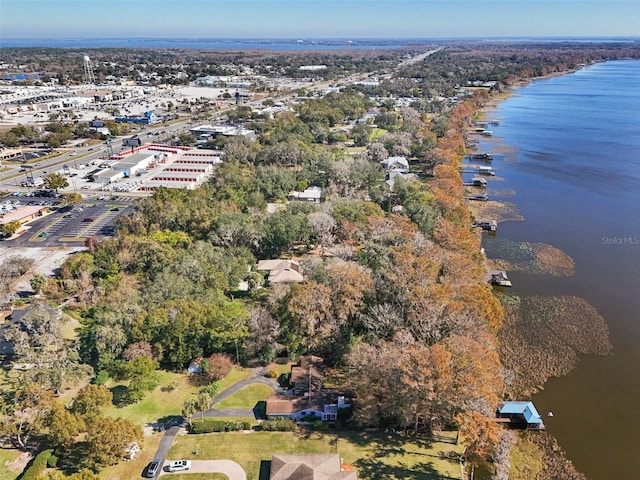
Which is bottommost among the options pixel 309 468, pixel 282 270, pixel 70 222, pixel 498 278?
pixel 309 468

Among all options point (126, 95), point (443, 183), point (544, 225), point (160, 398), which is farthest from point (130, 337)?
point (126, 95)

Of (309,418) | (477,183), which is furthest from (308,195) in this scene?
(309,418)

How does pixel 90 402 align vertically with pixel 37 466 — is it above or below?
above

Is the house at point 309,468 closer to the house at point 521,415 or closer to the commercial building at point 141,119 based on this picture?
the house at point 521,415

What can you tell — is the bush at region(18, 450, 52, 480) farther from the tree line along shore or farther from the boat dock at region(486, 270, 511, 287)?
the boat dock at region(486, 270, 511, 287)

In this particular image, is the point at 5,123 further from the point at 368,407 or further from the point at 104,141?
the point at 368,407

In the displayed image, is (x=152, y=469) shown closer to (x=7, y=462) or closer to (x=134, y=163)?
(x=7, y=462)
